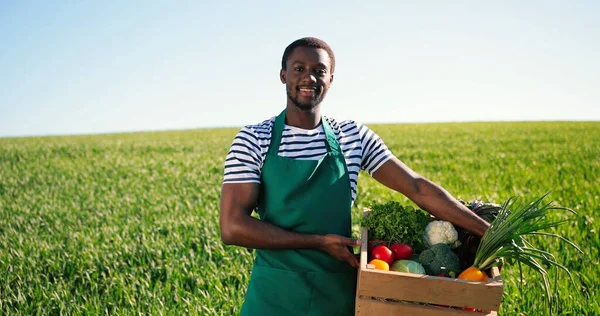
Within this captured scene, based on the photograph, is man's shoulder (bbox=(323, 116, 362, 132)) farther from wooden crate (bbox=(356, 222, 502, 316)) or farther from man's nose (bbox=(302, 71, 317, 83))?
wooden crate (bbox=(356, 222, 502, 316))

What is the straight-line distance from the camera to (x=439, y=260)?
8.99ft

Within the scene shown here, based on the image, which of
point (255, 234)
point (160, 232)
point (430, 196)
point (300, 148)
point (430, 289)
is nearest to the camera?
point (430, 289)

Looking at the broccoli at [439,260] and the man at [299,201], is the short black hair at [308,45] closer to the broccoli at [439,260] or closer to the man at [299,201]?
the man at [299,201]

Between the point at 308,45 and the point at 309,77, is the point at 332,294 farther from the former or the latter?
the point at 308,45

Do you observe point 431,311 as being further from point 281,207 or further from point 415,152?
point 415,152

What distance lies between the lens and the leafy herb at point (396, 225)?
3080 mm

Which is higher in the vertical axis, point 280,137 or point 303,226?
→ point 280,137

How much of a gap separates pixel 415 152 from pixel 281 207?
56.2 ft

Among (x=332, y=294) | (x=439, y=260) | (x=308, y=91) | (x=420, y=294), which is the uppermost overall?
(x=308, y=91)

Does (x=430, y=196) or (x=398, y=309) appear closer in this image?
(x=398, y=309)

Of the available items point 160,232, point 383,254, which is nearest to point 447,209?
point 383,254

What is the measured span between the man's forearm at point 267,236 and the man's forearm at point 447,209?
0.75 meters

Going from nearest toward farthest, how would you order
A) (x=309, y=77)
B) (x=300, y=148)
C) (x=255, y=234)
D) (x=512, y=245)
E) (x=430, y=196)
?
(x=512, y=245) → (x=255, y=234) → (x=309, y=77) → (x=300, y=148) → (x=430, y=196)

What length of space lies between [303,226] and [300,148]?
44 centimetres
